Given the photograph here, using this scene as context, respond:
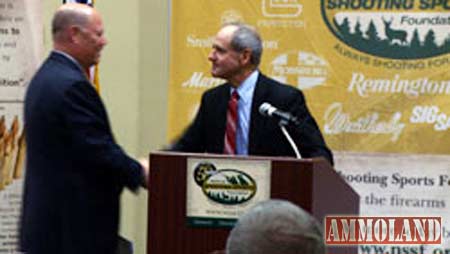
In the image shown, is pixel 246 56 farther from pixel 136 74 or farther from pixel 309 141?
pixel 136 74

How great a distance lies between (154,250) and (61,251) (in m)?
0.38

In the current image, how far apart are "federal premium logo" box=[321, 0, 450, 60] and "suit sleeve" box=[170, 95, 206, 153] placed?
1482 mm

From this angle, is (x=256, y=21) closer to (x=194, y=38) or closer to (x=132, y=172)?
(x=194, y=38)

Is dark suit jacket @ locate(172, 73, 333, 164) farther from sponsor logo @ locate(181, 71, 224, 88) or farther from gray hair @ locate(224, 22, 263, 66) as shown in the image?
sponsor logo @ locate(181, 71, 224, 88)

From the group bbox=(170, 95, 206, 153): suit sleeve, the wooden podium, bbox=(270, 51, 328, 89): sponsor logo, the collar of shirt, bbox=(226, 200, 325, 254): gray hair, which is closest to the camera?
bbox=(226, 200, 325, 254): gray hair

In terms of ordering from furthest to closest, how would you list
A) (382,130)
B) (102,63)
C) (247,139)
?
(102,63) < (382,130) < (247,139)

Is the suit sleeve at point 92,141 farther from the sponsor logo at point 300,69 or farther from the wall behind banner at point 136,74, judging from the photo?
the wall behind banner at point 136,74

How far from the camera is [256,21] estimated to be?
561 centimetres

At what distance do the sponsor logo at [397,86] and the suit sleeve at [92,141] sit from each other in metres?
2.21

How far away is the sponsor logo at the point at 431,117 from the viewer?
5.34 meters

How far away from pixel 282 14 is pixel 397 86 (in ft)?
2.53

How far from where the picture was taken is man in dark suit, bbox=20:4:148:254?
11.6 feet

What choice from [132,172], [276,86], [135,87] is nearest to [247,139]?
[276,86]

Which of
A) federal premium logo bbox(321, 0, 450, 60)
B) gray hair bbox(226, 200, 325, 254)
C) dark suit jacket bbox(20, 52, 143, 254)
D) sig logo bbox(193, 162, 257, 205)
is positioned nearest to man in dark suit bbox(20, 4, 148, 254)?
dark suit jacket bbox(20, 52, 143, 254)
